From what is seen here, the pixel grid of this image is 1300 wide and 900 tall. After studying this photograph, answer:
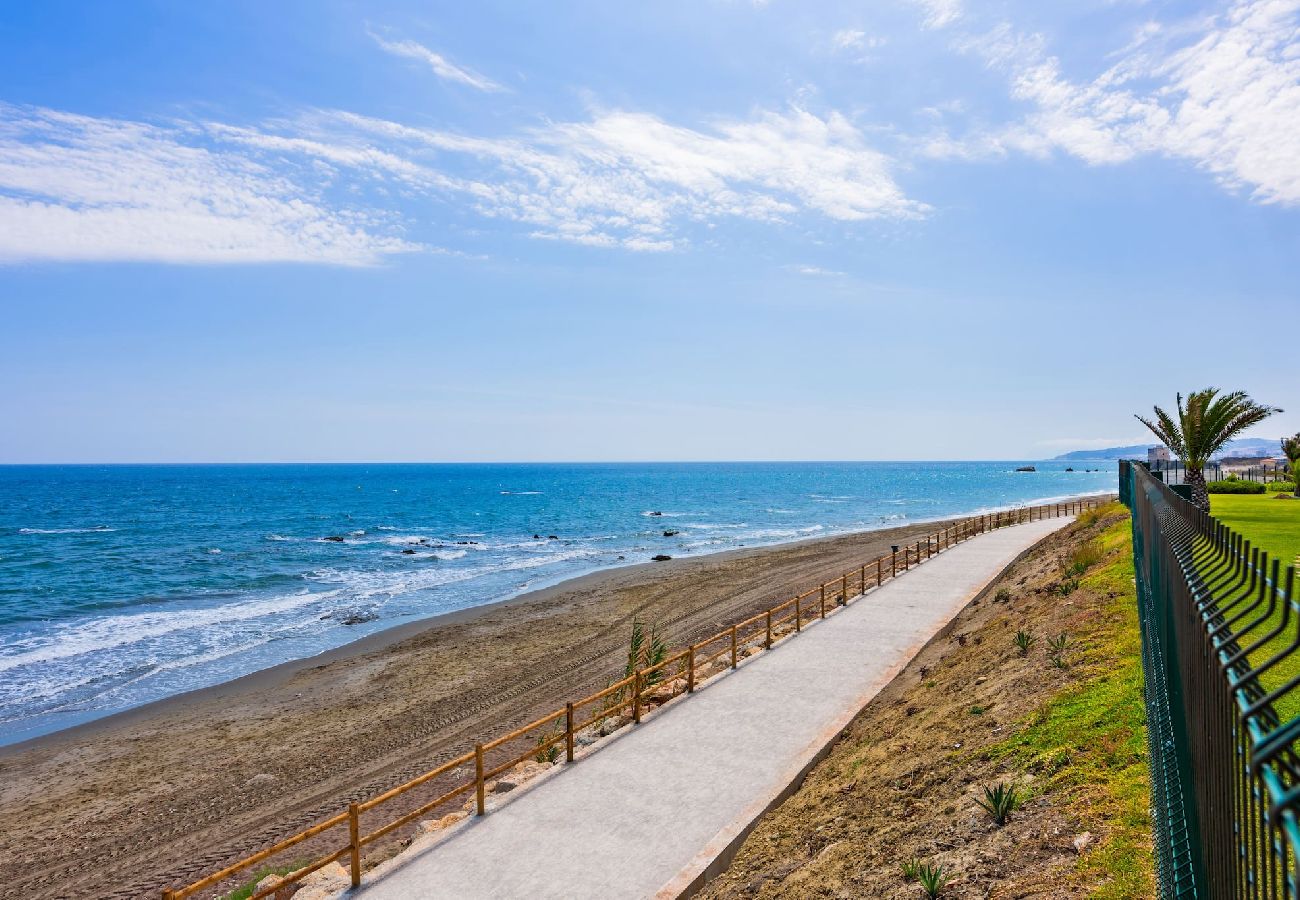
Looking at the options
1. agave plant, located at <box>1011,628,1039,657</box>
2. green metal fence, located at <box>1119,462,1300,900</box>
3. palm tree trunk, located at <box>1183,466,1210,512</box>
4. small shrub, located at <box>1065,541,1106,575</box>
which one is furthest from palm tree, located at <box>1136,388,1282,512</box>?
green metal fence, located at <box>1119,462,1300,900</box>

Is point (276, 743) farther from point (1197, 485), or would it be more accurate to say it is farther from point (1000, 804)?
point (1197, 485)

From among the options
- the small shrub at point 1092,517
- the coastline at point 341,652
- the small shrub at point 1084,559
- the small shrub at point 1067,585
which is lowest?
the coastline at point 341,652

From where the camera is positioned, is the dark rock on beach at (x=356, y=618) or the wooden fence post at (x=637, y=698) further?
the dark rock on beach at (x=356, y=618)

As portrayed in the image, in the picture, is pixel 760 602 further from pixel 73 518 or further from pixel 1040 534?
pixel 73 518

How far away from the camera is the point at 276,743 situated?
19.6 metres

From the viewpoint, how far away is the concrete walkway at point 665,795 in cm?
903

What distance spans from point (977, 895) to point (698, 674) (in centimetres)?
1220

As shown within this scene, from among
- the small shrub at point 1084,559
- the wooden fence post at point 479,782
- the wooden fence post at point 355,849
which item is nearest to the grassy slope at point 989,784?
the wooden fence post at point 479,782

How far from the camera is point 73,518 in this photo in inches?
3639

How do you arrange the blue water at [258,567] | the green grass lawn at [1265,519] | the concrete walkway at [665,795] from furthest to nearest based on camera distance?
the blue water at [258,567]
the green grass lawn at [1265,519]
the concrete walkway at [665,795]

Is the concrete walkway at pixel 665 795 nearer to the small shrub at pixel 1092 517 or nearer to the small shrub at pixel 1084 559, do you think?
the small shrub at pixel 1084 559

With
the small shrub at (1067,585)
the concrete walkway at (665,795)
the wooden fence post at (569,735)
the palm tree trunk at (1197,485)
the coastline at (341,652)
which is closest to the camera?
the concrete walkway at (665,795)

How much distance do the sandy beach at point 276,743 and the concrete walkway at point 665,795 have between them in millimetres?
6731

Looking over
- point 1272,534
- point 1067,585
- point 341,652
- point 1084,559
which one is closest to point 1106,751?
point 1067,585
